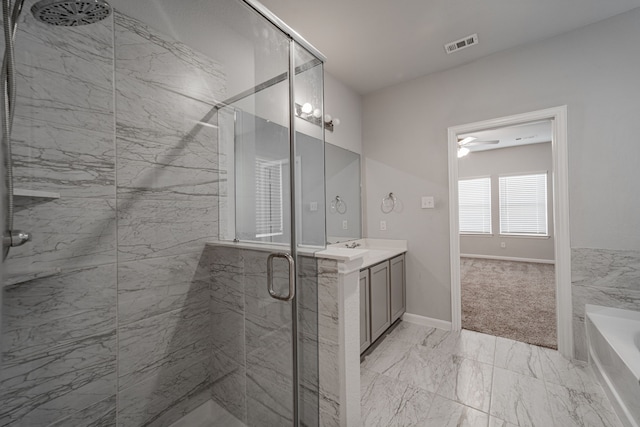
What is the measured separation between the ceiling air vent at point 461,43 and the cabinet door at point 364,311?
85.5 inches

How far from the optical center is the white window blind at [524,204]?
18.8ft

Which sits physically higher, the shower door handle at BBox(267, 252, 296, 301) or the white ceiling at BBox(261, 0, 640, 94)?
the white ceiling at BBox(261, 0, 640, 94)

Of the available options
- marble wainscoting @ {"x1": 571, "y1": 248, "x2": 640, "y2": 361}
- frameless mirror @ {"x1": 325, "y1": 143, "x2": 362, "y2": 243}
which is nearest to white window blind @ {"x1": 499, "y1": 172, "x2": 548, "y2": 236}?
marble wainscoting @ {"x1": 571, "y1": 248, "x2": 640, "y2": 361}

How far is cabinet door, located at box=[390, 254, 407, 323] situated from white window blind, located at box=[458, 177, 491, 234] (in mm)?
4291

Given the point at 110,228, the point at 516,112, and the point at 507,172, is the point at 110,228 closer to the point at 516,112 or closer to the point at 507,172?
the point at 516,112

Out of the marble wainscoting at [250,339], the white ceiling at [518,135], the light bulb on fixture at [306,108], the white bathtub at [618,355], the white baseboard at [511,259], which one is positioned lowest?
the white baseboard at [511,259]

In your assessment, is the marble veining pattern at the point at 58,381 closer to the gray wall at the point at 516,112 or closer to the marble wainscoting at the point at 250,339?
the marble wainscoting at the point at 250,339

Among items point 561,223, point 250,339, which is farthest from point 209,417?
point 561,223

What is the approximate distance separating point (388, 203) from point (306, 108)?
6.63ft

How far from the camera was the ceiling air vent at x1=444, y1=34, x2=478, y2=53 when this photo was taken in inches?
87.2

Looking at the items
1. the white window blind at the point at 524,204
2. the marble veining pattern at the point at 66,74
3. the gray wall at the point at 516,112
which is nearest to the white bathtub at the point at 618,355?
the gray wall at the point at 516,112

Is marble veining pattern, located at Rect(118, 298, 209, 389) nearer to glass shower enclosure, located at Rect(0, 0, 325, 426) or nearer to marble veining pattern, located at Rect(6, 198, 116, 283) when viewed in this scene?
glass shower enclosure, located at Rect(0, 0, 325, 426)

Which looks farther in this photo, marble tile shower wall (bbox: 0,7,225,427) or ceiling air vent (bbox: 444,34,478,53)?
ceiling air vent (bbox: 444,34,478,53)

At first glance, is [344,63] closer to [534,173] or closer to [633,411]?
[633,411]
